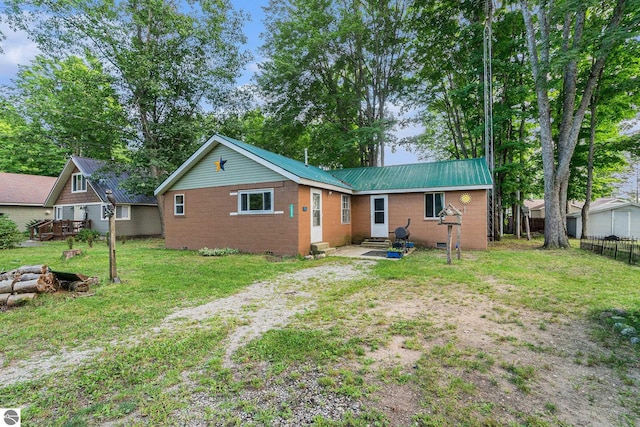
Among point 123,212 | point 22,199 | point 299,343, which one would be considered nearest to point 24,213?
point 22,199

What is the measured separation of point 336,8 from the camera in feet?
61.8

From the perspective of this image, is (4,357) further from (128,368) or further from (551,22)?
(551,22)

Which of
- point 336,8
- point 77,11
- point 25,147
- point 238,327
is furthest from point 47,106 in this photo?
point 238,327

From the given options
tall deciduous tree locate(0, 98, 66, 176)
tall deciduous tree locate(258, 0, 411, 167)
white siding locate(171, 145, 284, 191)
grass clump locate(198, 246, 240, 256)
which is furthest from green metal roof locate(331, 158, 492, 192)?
tall deciduous tree locate(0, 98, 66, 176)

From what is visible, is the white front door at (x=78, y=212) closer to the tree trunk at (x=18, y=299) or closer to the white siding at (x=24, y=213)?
the white siding at (x=24, y=213)

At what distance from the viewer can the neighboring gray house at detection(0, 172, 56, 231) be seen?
19.6 meters

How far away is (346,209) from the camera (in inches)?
522

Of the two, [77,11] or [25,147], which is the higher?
[77,11]

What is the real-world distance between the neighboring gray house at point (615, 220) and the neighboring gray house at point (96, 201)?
1163 inches

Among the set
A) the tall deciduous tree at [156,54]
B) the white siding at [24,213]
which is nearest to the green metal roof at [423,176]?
the tall deciduous tree at [156,54]

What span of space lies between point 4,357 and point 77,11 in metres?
20.9

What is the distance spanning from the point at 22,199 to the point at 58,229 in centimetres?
610

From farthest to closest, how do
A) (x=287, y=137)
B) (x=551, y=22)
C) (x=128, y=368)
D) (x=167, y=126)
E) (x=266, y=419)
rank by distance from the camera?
(x=287, y=137) → (x=167, y=126) → (x=551, y=22) → (x=128, y=368) → (x=266, y=419)

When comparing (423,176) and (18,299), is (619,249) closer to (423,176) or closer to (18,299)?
(423,176)
